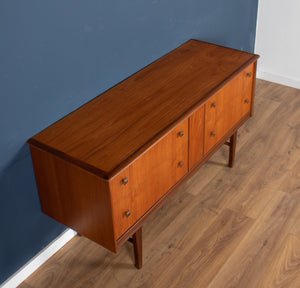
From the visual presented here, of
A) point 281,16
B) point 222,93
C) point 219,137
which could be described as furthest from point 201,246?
point 281,16

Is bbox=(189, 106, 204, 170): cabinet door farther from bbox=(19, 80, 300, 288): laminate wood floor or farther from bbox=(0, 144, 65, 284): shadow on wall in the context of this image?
bbox=(0, 144, 65, 284): shadow on wall

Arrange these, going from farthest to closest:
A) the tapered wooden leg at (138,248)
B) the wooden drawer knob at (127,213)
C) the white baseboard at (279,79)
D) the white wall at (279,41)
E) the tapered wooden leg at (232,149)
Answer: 1. the white baseboard at (279,79)
2. the white wall at (279,41)
3. the tapered wooden leg at (232,149)
4. the tapered wooden leg at (138,248)
5. the wooden drawer knob at (127,213)

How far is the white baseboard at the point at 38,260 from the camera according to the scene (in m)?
2.14

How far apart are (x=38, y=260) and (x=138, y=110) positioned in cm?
89

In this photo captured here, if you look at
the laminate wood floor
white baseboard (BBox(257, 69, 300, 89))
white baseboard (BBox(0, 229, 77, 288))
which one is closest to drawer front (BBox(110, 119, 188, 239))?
the laminate wood floor

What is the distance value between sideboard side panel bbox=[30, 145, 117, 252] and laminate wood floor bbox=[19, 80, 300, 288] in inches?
13.1

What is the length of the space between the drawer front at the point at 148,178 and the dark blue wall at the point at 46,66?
46 centimetres

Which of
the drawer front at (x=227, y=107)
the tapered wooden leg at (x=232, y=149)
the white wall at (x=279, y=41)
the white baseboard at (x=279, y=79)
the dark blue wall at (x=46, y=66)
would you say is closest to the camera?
the dark blue wall at (x=46, y=66)

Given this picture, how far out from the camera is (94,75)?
2.16 m

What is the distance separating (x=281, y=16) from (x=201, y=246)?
2110mm

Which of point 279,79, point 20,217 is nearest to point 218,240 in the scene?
point 20,217

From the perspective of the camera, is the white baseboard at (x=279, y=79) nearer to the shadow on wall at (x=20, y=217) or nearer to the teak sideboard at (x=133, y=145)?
the teak sideboard at (x=133, y=145)

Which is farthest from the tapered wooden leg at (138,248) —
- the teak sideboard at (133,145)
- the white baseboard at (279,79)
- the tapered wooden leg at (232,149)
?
the white baseboard at (279,79)

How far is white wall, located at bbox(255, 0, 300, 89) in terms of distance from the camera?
11.6 ft
